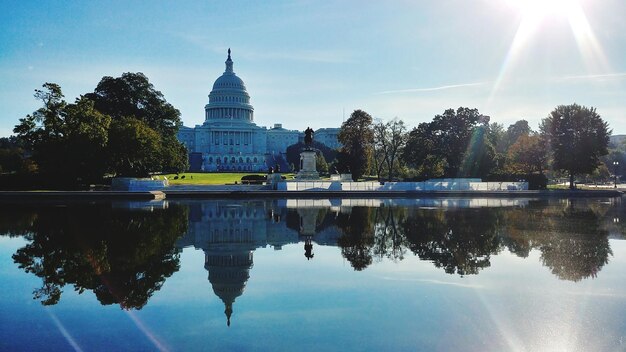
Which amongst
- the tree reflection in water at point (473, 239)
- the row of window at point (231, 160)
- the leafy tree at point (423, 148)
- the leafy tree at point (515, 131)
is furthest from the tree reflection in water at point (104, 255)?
the row of window at point (231, 160)

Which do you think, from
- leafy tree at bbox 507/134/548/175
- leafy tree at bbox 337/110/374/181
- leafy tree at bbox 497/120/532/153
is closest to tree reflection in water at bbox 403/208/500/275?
leafy tree at bbox 337/110/374/181

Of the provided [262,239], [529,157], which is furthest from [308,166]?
[262,239]

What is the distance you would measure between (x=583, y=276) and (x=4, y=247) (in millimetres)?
16828

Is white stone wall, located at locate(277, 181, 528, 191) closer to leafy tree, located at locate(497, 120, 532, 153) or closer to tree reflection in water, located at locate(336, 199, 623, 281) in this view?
tree reflection in water, located at locate(336, 199, 623, 281)

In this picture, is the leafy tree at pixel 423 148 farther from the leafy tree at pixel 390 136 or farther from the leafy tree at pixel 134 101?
the leafy tree at pixel 134 101

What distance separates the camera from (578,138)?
188 feet

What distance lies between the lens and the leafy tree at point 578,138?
56.8 meters

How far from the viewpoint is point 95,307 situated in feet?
31.0

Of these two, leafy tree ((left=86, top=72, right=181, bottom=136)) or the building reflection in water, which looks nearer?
the building reflection in water

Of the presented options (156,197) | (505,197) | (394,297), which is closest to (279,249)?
(394,297)

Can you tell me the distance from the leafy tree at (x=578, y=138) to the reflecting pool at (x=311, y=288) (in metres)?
40.7

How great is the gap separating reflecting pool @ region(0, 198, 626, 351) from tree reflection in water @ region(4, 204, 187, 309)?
0.06 meters

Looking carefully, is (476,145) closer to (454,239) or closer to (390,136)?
(390,136)

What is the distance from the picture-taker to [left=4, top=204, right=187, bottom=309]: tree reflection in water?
10.7m
